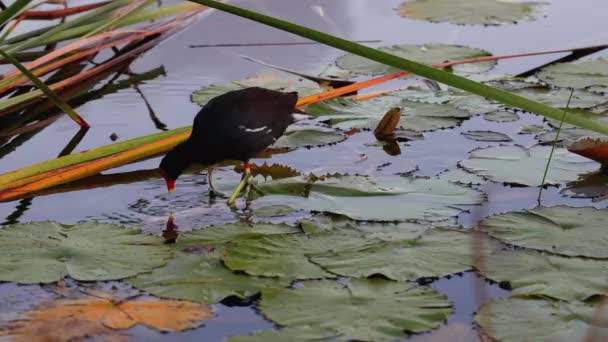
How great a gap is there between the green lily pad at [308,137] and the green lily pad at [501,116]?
0.47m

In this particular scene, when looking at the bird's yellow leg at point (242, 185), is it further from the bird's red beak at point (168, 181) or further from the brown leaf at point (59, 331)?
the brown leaf at point (59, 331)

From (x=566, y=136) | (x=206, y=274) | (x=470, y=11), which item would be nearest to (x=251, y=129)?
(x=206, y=274)

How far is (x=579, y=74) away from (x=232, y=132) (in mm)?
1428

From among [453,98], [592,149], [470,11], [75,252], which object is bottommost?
[75,252]

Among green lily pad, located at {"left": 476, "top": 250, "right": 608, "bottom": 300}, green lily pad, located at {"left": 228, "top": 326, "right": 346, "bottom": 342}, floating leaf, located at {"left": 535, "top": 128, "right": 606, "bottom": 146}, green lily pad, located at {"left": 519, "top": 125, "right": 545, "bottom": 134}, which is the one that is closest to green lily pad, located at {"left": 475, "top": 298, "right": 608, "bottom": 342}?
green lily pad, located at {"left": 476, "top": 250, "right": 608, "bottom": 300}

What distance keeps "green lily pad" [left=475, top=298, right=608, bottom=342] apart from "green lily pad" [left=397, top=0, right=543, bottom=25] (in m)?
2.46

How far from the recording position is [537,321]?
1.68 meters

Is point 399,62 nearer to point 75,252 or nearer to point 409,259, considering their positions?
point 409,259

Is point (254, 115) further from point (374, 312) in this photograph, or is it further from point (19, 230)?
point (374, 312)

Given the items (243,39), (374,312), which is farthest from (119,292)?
(243,39)

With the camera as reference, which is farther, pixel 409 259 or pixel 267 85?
pixel 267 85

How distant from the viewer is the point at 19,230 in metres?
2.13

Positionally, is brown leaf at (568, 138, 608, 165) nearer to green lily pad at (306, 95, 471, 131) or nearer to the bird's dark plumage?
green lily pad at (306, 95, 471, 131)

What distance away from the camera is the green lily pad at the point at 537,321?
163 centimetres
